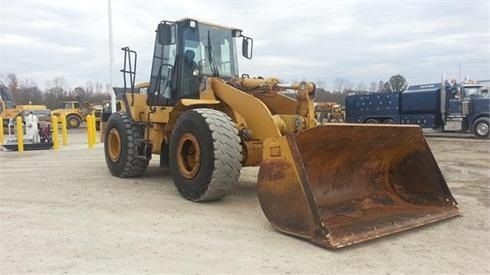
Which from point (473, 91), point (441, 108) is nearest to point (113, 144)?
point (441, 108)

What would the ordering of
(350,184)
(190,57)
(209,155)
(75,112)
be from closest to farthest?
(350,184), (209,155), (190,57), (75,112)

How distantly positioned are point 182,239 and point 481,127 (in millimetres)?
19088

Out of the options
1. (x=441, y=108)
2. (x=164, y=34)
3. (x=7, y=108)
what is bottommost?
(x=441, y=108)

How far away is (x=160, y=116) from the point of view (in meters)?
8.12

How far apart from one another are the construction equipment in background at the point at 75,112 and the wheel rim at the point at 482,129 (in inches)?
970

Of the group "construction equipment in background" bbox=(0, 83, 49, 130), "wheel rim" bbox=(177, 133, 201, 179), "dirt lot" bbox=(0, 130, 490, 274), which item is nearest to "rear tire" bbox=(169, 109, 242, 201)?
"wheel rim" bbox=(177, 133, 201, 179)

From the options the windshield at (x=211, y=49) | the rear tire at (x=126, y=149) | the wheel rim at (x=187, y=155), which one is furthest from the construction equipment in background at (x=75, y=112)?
the wheel rim at (x=187, y=155)

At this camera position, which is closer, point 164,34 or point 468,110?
point 164,34

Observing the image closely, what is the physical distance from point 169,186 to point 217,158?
2261 mm

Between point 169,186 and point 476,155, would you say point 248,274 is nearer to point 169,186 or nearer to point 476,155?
point 169,186

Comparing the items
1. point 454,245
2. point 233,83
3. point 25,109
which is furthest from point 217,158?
point 25,109

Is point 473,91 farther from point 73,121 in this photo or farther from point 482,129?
point 73,121

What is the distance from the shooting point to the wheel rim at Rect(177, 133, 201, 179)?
6564 millimetres

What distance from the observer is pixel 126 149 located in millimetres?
8594
